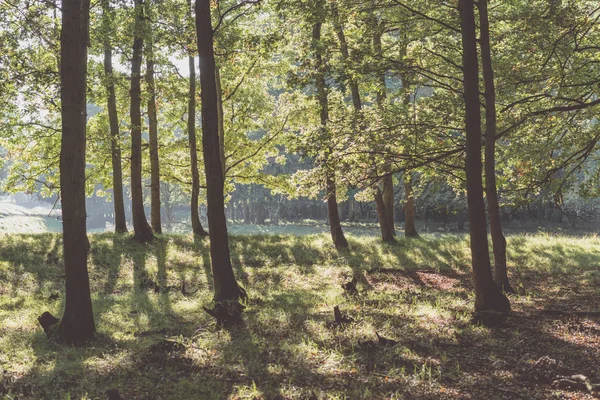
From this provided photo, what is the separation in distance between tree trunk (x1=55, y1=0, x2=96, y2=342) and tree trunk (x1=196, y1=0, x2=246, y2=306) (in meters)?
2.65

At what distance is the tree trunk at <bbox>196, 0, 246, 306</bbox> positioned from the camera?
9852mm

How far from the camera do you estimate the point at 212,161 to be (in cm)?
1013

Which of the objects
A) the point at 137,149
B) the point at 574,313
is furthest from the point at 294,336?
the point at 137,149

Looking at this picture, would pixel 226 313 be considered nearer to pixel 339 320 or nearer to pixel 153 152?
pixel 339 320

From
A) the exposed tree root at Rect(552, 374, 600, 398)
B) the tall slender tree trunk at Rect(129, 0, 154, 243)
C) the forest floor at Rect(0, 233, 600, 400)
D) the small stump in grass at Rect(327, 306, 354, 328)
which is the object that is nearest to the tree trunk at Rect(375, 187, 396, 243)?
the forest floor at Rect(0, 233, 600, 400)

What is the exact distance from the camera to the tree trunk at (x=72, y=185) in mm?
7629

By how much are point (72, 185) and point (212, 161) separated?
318 cm

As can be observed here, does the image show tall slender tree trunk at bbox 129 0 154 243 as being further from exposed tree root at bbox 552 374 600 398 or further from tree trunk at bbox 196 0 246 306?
exposed tree root at bbox 552 374 600 398

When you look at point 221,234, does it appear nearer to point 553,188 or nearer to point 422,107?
point 422,107

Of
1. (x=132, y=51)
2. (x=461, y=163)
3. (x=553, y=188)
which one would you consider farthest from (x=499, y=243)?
(x=132, y=51)

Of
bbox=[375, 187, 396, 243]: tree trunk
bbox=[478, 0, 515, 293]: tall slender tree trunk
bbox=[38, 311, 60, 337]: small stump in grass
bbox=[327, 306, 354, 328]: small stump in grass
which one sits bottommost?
bbox=[327, 306, 354, 328]: small stump in grass

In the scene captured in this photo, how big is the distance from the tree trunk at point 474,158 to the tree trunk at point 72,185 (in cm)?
720

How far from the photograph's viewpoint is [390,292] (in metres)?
12.2

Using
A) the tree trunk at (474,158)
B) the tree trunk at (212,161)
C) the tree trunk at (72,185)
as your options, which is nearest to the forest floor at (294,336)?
Answer: the tree trunk at (72,185)
